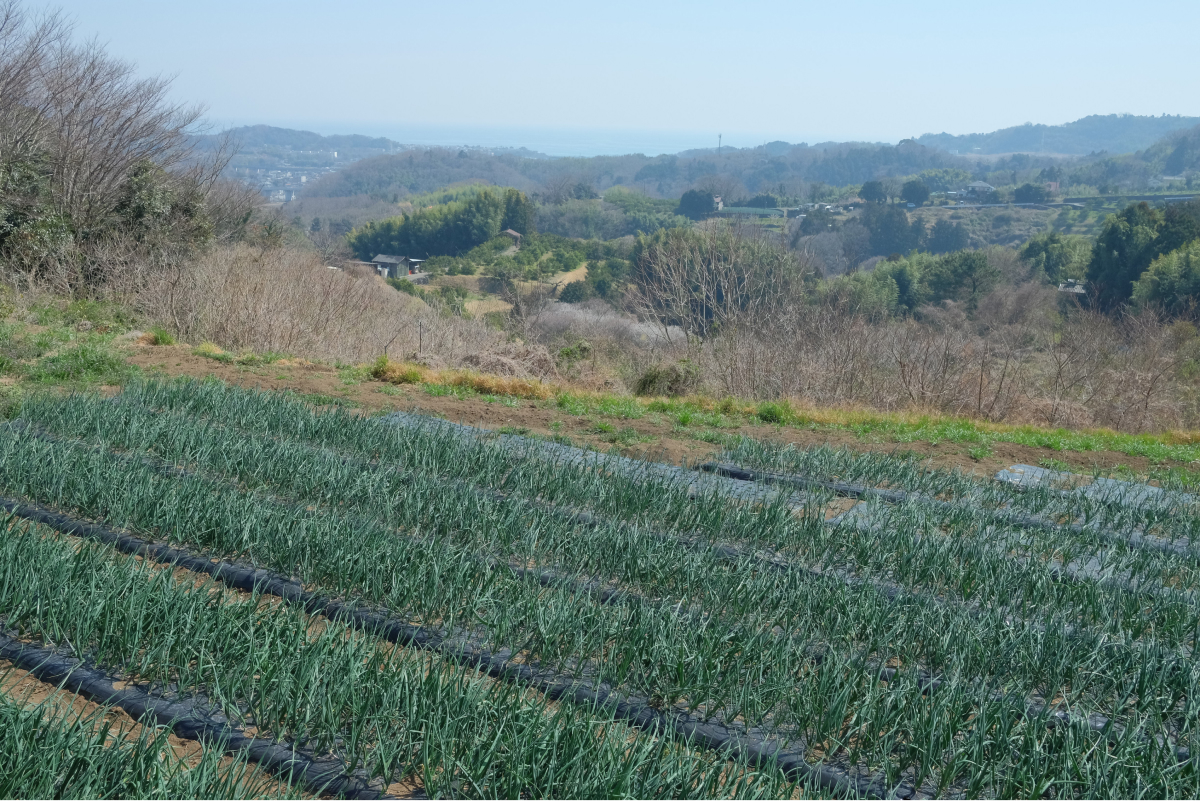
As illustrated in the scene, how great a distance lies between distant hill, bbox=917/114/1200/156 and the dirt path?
147551 millimetres

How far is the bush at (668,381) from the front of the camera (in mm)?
13562

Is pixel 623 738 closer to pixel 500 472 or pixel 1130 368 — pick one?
pixel 500 472

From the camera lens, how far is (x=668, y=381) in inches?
534

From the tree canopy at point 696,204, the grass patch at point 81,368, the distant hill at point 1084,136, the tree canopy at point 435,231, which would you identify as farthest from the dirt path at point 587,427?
the distant hill at point 1084,136

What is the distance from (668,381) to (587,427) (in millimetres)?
5027

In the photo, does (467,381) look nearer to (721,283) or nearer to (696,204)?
(721,283)

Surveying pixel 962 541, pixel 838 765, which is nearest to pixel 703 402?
pixel 962 541

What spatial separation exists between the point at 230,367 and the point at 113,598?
738cm

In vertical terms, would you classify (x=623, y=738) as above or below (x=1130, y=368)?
above

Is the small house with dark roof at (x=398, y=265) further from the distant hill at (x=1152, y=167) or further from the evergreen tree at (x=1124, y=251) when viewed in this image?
the distant hill at (x=1152, y=167)

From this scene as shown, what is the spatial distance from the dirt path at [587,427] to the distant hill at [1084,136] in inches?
5809

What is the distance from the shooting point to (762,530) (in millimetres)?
5188

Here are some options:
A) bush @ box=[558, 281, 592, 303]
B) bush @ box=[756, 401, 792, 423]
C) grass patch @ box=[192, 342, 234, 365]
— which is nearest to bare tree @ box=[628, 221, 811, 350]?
Result: bush @ box=[756, 401, 792, 423]

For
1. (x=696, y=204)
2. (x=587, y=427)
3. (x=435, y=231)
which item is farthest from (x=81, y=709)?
(x=696, y=204)
